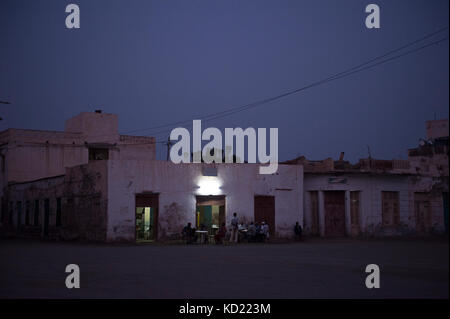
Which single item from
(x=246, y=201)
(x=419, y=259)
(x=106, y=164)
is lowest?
(x=419, y=259)

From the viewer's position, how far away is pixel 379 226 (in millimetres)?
32625

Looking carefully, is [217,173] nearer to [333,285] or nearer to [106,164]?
[106,164]

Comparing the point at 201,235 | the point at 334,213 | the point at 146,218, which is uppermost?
the point at 334,213

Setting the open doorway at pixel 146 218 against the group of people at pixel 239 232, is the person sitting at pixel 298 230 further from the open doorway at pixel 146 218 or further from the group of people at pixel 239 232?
the open doorway at pixel 146 218

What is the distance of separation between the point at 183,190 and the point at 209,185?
62.9 inches

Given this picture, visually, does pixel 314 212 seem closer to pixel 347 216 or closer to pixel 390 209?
pixel 347 216

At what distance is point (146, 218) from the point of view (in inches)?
1227

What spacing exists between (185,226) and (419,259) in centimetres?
1470

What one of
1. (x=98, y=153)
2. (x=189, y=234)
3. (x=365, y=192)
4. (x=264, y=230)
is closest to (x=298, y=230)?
(x=264, y=230)

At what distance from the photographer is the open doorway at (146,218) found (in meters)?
27.2

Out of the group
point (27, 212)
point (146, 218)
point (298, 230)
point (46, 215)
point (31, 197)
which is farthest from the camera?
point (27, 212)

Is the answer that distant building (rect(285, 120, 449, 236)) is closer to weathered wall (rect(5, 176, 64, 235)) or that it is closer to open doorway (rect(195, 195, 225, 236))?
open doorway (rect(195, 195, 225, 236))
